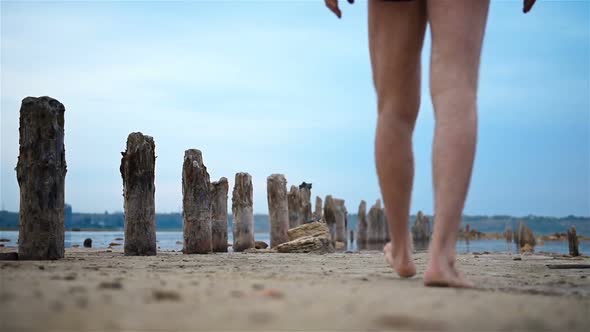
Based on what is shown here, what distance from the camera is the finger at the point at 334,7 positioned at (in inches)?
147

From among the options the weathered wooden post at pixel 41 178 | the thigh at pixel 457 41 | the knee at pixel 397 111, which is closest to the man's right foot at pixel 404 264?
the knee at pixel 397 111

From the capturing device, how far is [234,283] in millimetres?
2623

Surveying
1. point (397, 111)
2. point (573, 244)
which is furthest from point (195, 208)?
point (573, 244)

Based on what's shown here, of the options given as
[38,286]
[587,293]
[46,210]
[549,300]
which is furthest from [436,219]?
[46,210]

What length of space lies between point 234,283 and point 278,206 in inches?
562

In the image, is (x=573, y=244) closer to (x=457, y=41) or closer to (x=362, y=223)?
(x=457, y=41)

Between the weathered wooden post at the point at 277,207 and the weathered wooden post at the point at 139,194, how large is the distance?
26.0ft

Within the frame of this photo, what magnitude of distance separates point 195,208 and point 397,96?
7857mm

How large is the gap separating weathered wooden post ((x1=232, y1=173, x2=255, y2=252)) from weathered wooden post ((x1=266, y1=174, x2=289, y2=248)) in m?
1.32

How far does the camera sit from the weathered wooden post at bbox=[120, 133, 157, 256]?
28.5 feet

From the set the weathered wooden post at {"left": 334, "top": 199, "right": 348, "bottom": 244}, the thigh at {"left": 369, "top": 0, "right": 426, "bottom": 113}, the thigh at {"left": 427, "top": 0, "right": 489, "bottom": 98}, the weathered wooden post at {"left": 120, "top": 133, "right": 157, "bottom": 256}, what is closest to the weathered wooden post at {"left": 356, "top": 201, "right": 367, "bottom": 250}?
the weathered wooden post at {"left": 334, "top": 199, "right": 348, "bottom": 244}

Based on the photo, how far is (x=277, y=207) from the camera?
1691 cm

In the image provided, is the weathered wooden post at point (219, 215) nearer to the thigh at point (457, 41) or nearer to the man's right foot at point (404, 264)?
the man's right foot at point (404, 264)

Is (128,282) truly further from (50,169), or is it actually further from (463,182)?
(50,169)
